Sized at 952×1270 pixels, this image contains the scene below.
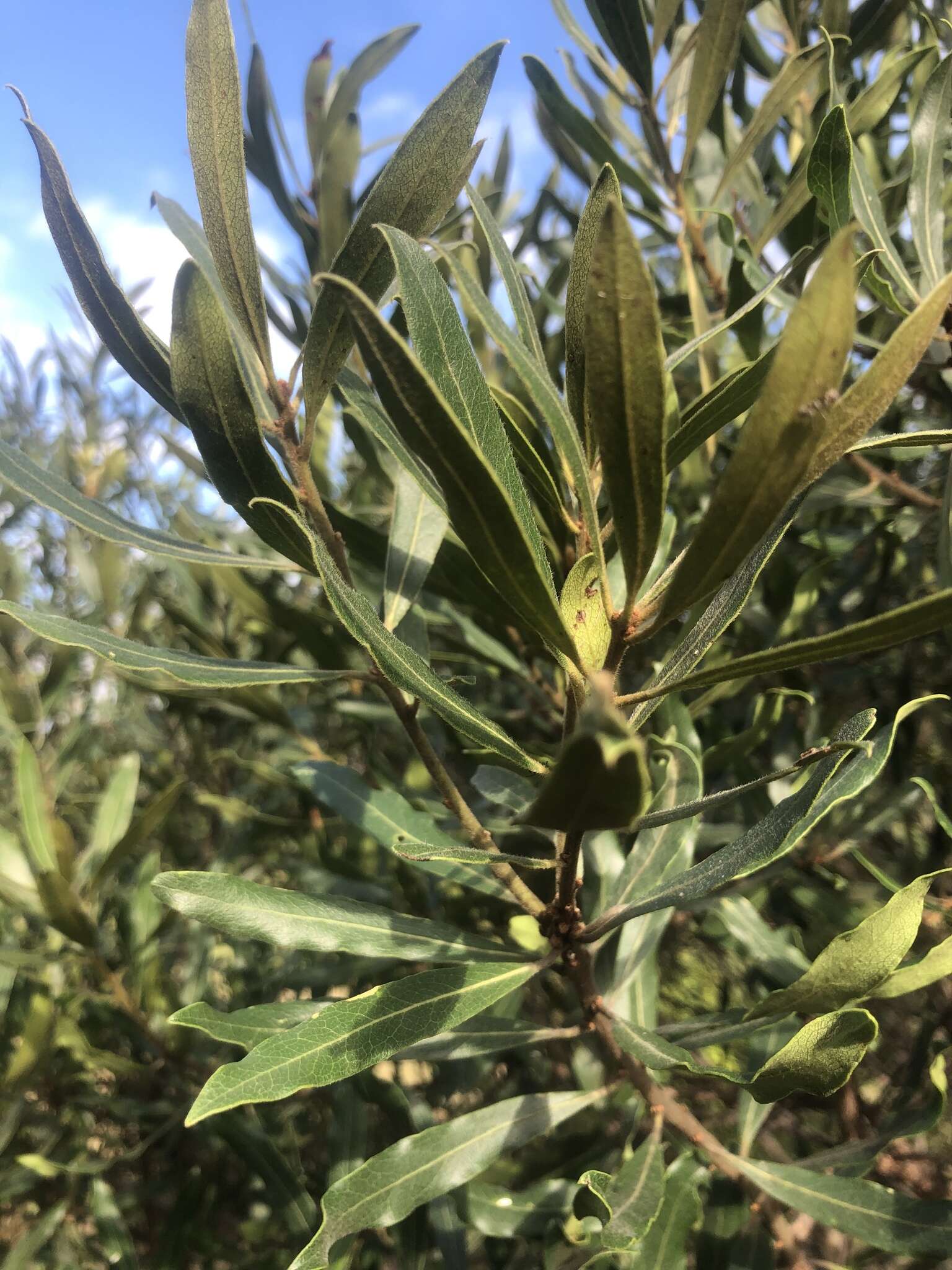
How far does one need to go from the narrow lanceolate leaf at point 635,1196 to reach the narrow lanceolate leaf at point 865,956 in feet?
0.80

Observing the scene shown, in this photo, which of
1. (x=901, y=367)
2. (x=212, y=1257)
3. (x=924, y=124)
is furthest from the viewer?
(x=212, y=1257)

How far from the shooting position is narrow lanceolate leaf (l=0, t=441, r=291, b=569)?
0.76m

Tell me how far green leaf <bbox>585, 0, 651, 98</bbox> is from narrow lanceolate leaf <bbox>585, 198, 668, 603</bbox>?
3.13ft

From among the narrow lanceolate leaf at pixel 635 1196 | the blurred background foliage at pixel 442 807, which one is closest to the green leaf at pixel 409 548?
the blurred background foliage at pixel 442 807

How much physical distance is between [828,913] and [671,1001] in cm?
107

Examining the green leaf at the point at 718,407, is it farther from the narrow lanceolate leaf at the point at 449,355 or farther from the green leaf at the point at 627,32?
the green leaf at the point at 627,32

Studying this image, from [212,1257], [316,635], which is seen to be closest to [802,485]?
[316,635]

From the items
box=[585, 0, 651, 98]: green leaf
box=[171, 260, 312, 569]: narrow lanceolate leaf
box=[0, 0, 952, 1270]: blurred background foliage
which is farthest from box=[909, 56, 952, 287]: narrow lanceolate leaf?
box=[171, 260, 312, 569]: narrow lanceolate leaf

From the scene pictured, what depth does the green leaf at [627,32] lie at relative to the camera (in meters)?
1.12

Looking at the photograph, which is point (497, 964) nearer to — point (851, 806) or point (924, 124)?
point (851, 806)

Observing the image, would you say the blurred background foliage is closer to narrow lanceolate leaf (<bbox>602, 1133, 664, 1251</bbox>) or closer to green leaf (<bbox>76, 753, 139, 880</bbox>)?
green leaf (<bbox>76, 753, 139, 880</bbox>)

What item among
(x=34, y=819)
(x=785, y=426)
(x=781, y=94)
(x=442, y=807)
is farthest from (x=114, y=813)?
(x=781, y=94)

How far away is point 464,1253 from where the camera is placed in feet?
3.62

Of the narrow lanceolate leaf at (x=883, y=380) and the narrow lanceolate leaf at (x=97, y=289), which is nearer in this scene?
the narrow lanceolate leaf at (x=883, y=380)
